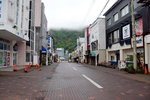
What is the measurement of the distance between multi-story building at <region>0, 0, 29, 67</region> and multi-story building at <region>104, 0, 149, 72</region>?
566 inches

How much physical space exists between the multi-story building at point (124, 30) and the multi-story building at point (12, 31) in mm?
14388

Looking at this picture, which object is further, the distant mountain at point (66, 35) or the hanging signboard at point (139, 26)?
the distant mountain at point (66, 35)

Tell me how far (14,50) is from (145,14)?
67.5ft

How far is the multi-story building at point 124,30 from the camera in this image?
705 inches

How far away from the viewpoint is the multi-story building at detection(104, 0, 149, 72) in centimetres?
1791

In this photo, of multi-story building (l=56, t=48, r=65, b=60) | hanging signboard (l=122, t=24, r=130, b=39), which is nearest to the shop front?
hanging signboard (l=122, t=24, r=130, b=39)

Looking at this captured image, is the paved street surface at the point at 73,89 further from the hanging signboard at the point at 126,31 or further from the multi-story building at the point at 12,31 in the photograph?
the hanging signboard at the point at 126,31

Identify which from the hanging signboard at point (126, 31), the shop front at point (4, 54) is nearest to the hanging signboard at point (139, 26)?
the hanging signboard at point (126, 31)

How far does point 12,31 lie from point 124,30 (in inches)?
595

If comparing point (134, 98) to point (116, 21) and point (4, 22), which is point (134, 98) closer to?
point (4, 22)

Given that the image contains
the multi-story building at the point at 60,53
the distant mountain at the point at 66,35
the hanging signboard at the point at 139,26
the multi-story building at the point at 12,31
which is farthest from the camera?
the multi-story building at the point at 60,53

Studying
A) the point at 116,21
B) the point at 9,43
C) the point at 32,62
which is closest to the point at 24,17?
the point at 9,43

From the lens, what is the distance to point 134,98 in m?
6.18

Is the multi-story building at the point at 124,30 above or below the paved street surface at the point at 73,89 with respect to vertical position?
above
